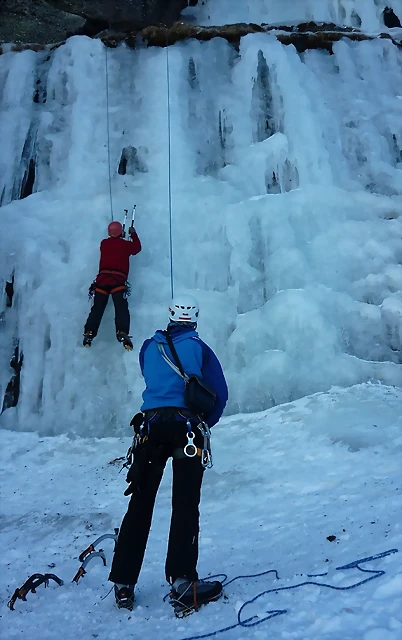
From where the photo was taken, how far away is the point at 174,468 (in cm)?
278

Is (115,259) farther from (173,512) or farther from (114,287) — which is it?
(173,512)

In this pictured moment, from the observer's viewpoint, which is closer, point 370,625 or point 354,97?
point 370,625

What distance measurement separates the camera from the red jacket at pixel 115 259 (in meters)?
6.07

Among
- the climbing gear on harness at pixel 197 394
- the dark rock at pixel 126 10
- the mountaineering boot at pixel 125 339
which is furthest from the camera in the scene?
the dark rock at pixel 126 10

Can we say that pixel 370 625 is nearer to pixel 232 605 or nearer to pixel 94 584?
pixel 232 605

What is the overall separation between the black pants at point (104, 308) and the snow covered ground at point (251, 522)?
122 centimetres

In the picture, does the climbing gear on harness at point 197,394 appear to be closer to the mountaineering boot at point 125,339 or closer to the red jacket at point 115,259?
the mountaineering boot at point 125,339

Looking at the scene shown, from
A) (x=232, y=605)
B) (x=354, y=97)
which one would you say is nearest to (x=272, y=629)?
(x=232, y=605)

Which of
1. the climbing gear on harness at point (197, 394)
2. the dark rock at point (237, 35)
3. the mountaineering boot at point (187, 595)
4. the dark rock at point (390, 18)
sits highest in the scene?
the dark rock at point (390, 18)

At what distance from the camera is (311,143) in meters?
7.29

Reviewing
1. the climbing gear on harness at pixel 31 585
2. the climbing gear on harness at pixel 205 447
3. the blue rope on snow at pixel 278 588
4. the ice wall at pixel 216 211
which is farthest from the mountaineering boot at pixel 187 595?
the ice wall at pixel 216 211

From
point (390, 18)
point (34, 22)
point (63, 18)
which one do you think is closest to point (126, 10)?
point (63, 18)

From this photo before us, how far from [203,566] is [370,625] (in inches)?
51.3

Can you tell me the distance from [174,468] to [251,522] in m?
1.26
